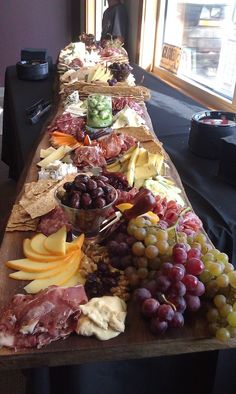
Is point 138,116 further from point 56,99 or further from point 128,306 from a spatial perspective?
point 128,306

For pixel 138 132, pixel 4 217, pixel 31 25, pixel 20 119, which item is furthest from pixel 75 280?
pixel 31 25

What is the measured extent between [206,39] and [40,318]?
208 centimetres

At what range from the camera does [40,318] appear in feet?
1.90

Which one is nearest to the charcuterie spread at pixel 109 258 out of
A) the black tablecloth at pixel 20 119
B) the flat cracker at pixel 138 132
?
the flat cracker at pixel 138 132

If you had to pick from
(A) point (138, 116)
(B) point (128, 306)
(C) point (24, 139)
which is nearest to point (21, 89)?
(C) point (24, 139)

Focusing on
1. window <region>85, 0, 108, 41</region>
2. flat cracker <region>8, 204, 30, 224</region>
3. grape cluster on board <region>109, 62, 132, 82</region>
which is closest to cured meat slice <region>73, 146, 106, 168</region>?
flat cracker <region>8, 204, 30, 224</region>

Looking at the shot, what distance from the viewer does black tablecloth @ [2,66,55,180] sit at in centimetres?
153

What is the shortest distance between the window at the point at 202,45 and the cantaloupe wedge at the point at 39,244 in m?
1.34

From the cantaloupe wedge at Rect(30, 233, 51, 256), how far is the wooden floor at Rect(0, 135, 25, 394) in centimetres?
51

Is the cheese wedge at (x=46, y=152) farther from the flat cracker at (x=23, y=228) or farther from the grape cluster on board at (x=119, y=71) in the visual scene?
the grape cluster on board at (x=119, y=71)

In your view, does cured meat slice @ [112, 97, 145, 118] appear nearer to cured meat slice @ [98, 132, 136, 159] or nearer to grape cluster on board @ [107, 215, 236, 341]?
cured meat slice @ [98, 132, 136, 159]

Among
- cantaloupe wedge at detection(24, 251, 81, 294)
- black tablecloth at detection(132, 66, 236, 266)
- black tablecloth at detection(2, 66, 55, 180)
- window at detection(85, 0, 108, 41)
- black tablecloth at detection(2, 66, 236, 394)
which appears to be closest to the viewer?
cantaloupe wedge at detection(24, 251, 81, 294)

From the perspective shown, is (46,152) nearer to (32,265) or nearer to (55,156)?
(55,156)

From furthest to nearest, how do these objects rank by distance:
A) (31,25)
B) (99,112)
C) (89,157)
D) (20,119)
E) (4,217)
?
1. (31,25)
2. (4,217)
3. (20,119)
4. (99,112)
5. (89,157)
